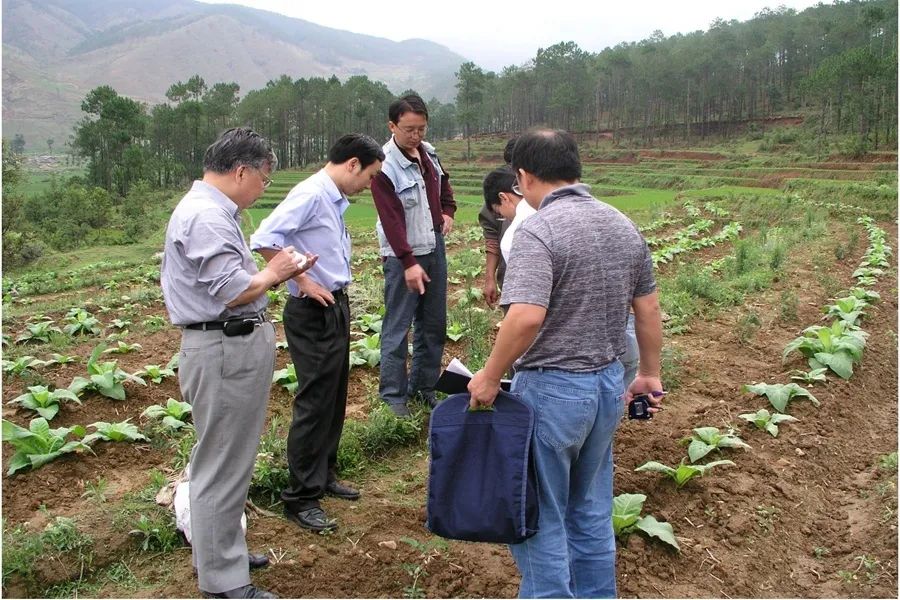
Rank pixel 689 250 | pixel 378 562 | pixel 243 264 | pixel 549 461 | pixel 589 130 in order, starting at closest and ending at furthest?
pixel 549 461
pixel 243 264
pixel 378 562
pixel 689 250
pixel 589 130

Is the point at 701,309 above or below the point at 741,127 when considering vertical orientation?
below

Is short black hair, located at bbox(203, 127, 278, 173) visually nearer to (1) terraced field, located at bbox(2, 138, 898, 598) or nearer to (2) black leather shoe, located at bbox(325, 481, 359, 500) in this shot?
(1) terraced field, located at bbox(2, 138, 898, 598)

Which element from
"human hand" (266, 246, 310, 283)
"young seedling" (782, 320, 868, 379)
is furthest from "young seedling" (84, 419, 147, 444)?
"young seedling" (782, 320, 868, 379)

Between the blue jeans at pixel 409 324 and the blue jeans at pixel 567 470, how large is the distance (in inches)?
90.9

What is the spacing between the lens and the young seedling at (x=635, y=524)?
140 inches

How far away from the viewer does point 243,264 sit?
2986 mm

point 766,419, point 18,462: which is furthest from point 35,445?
point 766,419

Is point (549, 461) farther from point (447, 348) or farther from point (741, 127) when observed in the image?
point (741, 127)

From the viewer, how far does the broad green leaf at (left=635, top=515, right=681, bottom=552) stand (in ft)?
11.6

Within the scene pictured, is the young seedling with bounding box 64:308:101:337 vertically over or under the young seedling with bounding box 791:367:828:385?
over

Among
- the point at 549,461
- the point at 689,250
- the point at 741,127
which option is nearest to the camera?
the point at 549,461

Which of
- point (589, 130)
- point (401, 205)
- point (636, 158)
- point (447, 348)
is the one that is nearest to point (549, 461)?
point (401, 205)

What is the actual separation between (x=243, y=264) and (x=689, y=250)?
1274 centimetres

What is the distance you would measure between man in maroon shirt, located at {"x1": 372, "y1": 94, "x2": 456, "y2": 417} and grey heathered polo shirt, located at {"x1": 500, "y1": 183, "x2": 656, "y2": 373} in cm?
220
